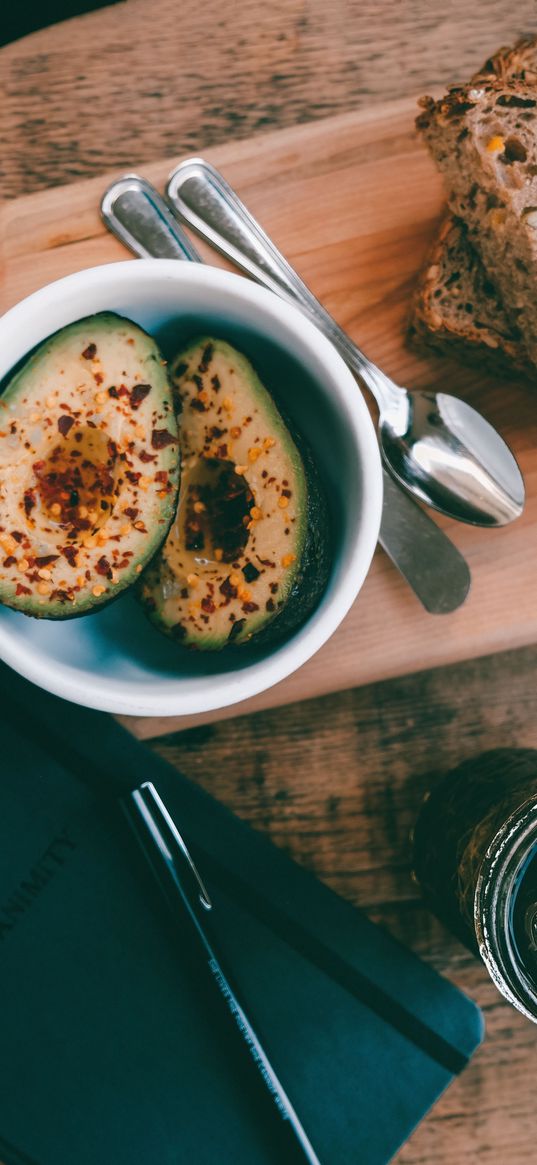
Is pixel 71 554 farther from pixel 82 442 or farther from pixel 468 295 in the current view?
pixel 468 295

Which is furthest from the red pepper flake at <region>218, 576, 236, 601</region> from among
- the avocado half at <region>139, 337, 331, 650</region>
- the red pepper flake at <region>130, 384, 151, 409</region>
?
the red pepper flake at <region>130, 384, 151, 409</region>

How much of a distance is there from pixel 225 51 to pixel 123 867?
65 centimetres

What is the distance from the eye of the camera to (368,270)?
24.8 inches

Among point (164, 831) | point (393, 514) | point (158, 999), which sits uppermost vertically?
point (393, 514)

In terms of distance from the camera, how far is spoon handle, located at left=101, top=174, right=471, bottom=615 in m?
0.61

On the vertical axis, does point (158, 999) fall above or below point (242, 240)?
below

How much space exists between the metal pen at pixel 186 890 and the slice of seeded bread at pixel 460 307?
0.41 m

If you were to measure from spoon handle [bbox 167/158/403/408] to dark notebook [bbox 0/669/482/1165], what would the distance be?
0.34 m

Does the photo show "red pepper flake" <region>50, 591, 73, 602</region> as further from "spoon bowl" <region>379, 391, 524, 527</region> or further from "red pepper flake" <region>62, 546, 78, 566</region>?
"spoon bowl" <region>379, 391, 524, 527</region>

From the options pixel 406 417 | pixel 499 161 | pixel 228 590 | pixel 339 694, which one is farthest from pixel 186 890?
pixel 499 161

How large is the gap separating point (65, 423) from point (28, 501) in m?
0.05

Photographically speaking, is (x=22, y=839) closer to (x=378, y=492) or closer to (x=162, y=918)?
(x=162, y=918)

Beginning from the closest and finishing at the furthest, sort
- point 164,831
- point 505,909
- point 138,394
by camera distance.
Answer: point 138,394
point 505,909
point 164,831

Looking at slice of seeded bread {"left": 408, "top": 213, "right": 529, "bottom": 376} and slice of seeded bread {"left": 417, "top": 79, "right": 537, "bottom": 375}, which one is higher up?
slice of seeded bread {"left": 417, "top": 79, "right": 537, "bottom": 375}
